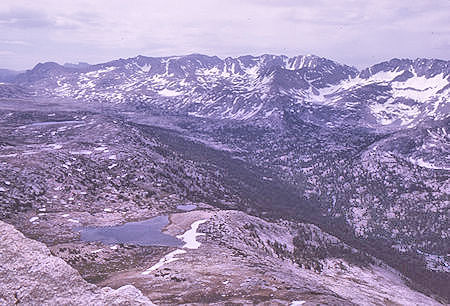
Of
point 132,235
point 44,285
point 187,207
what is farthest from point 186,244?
point 187,207

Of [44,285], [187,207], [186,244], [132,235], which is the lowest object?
[187,207]

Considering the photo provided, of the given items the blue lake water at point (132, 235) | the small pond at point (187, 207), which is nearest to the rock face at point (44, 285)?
the blue lake water at point (132, 235)

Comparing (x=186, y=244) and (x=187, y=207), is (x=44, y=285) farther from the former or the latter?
(x=187, y=207)

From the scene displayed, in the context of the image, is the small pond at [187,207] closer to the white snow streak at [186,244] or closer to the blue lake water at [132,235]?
the white snow streak at [186,244]

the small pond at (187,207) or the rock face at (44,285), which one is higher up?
the rock face at (44,285)

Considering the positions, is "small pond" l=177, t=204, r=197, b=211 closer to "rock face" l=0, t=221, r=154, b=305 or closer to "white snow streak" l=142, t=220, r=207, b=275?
"white snow streak" l=142, t=220, r=207, b=275

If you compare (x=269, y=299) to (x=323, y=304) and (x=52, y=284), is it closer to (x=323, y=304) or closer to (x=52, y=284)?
(x=323, y=304)
